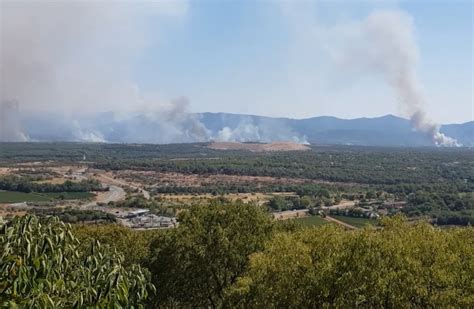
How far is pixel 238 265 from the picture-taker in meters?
22.1

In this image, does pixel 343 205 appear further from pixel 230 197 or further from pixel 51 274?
pixel 51 274

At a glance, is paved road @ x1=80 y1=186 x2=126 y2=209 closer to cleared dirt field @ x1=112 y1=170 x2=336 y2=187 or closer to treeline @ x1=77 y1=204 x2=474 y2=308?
cleared dirt field @ x1=112 y1=170 x2=336 y2=187

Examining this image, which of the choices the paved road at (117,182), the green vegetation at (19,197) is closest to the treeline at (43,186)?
the green vegetation at (19,197)

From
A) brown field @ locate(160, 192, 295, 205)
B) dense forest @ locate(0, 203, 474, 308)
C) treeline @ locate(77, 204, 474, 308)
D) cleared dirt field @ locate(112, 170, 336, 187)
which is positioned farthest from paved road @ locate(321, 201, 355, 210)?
treeline @ locate(77, 204, 474, 308)

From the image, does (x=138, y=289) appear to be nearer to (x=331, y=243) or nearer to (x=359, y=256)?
(x=359, y=256)

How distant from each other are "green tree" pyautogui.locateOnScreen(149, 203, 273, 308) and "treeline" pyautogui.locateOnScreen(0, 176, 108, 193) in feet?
295

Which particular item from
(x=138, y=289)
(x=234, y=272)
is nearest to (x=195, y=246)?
(x=234, y=272)

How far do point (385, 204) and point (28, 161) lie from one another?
135550 millimetres

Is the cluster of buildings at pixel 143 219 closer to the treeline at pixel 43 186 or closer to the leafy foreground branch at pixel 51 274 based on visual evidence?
the treeline at pixel 43 186

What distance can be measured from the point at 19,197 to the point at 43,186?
10738 millimetres

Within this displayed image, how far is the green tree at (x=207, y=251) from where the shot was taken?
21859 millimetres

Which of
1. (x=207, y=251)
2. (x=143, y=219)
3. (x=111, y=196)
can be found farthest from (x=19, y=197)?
(x=207, y=251)

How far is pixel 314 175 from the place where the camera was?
Result: 463 feet

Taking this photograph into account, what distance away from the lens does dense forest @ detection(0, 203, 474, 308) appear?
5922 mm
